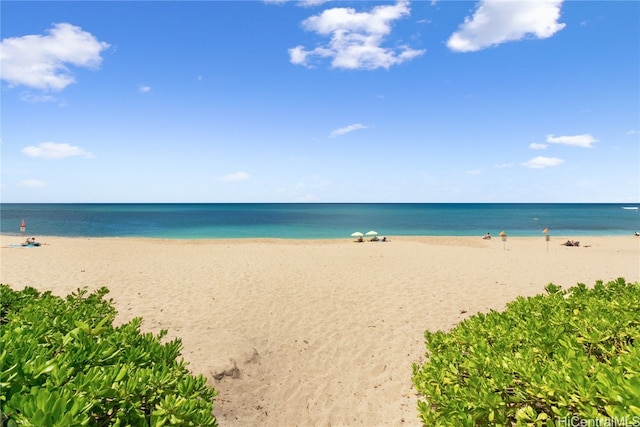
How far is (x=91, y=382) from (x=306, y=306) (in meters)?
8.25

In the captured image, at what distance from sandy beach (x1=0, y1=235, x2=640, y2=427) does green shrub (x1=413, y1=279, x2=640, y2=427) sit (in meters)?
2.04

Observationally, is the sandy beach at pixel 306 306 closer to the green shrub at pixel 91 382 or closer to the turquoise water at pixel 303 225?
the green shrub at pixel 91 382

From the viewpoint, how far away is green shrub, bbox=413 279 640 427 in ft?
7.33

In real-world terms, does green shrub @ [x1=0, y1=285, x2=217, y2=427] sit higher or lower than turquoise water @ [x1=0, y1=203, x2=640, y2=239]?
higher

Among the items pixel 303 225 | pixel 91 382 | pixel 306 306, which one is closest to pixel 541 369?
pixel 91 382

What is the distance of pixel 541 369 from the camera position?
271cm

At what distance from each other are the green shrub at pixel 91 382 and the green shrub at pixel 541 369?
2183 mm

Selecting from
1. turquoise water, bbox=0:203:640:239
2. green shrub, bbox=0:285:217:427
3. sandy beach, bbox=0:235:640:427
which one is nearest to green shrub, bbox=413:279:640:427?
sandy beach, bbox=0:235:640:427

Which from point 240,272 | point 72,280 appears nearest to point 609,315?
point 240,272

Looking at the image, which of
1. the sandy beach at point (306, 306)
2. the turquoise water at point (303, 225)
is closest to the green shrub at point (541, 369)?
the sandy beach at point (306, 306)

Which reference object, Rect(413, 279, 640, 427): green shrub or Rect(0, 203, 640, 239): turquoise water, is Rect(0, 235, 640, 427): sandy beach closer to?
Rect(413, 279, 640, 427): green shrub

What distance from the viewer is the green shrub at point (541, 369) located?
2.23 metres

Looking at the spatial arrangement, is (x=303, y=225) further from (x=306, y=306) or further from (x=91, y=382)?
(x=91, y=382)

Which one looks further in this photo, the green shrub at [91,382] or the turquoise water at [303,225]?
the turquoise water at [303,225]
